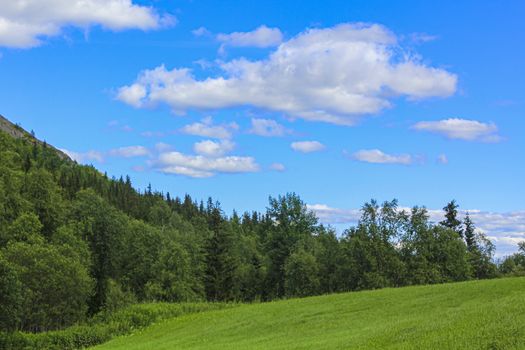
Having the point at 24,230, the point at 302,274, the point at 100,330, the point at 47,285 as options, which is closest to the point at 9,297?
the point at 47,285

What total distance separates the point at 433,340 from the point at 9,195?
9704 cm

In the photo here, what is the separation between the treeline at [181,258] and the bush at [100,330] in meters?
21.3

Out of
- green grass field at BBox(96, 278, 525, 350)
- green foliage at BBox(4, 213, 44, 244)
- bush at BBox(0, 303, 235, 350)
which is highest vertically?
green foliage at BBox(4, 213, 44, 244)

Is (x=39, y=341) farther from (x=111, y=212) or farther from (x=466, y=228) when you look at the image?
(x=466, y=228)

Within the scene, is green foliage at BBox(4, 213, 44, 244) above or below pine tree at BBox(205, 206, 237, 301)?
above

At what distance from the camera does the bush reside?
46219mm

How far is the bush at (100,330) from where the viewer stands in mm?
46219

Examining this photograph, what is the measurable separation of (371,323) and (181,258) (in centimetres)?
7493

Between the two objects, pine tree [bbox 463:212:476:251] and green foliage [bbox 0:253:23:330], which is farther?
pine tree [bbox 463:212:476:251]

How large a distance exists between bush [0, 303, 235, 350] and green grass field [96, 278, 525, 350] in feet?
7.90

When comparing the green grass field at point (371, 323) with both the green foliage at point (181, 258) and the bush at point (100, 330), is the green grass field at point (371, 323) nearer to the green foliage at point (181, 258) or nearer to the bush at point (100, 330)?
the bush at point (100, 330)

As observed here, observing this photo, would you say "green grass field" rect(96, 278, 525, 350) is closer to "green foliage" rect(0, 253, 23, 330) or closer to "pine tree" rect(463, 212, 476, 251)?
"green foliage" rect(0, 253, 23, 330)

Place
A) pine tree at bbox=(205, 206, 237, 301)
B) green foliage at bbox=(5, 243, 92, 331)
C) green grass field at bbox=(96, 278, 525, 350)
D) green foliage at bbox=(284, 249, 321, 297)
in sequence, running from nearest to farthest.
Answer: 1. green grass field at bbox=(96, 278, 525, 350)
2. green foliage at bbox=(5, 243, 92, 331)
3. pine tree at bbox=(205, 206, 237, 301)
4. green foliage at bbox=(284, 249, 321, 297)

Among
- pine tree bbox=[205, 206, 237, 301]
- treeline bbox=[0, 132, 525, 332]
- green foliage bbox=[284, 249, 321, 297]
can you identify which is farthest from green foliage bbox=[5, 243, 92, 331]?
green foliage bbox=[284, 249, 321, 297]
